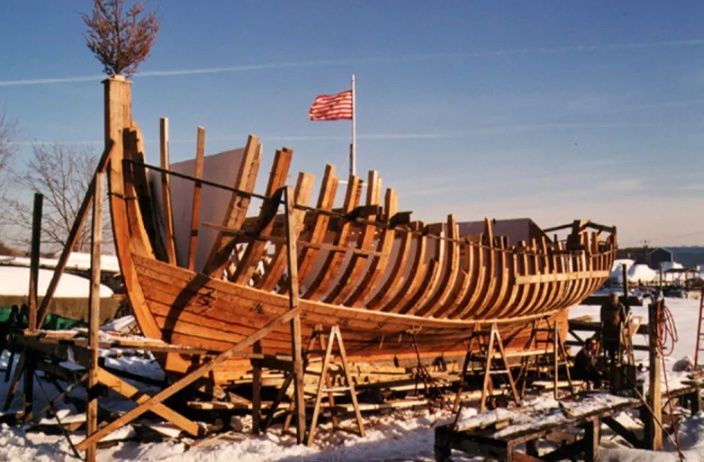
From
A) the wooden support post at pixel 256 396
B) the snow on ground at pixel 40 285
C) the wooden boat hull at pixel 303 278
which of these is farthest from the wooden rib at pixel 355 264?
the snow on ground at pixel 40 285

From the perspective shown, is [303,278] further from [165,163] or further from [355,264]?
[165,163]

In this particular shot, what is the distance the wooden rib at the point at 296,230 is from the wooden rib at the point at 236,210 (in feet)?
1.65

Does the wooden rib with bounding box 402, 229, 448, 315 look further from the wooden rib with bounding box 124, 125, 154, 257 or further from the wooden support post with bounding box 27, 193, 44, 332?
the wooden support post with bounding box 27, 193, 44, 332

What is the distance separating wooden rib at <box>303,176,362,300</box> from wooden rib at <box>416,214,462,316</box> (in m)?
1.79

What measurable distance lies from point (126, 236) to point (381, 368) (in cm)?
401

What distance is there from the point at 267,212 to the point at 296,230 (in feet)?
1.33

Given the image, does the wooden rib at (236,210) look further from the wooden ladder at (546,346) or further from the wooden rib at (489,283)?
the wooden ladder at (546,346)

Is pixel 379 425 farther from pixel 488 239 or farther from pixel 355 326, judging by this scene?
pixel 488 239

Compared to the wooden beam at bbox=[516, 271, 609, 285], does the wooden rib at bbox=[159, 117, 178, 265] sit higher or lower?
higher

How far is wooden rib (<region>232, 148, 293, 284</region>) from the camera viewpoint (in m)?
6.58

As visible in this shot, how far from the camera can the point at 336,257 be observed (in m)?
7.23

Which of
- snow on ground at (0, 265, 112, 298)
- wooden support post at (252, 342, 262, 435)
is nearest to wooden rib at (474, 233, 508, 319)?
wooden support post at (252, 342, 262, 435)

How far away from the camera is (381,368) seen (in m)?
8.71

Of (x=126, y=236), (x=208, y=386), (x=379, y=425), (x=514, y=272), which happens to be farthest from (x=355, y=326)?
(x=514, y=272)
